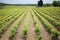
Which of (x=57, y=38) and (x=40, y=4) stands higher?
(x=57, y=38)

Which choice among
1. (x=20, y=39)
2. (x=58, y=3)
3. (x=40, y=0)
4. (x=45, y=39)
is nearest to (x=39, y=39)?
(x=45, y=39)

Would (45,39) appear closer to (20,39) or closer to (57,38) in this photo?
(57,38)

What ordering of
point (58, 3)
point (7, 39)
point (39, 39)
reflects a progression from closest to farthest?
point (39, 39)
point (7, 39)
point (58, 3)

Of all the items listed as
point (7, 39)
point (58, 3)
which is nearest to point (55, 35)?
point (7, 39)

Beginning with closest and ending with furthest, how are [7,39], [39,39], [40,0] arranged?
1. [39,39]
2. [7,39]
3. [40,0]

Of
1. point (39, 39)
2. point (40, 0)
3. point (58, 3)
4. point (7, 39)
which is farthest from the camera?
point (40, 0)

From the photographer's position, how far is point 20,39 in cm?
1010

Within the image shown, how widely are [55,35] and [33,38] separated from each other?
4.12 ft

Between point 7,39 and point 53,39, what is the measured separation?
257 centimetres

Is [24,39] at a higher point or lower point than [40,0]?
higher

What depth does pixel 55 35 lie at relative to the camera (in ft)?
33.6

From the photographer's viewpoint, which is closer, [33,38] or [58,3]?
[33,38]

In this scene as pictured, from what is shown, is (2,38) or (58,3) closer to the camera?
(2,38)

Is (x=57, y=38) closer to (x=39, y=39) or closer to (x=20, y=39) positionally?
(x=39, y=39)
